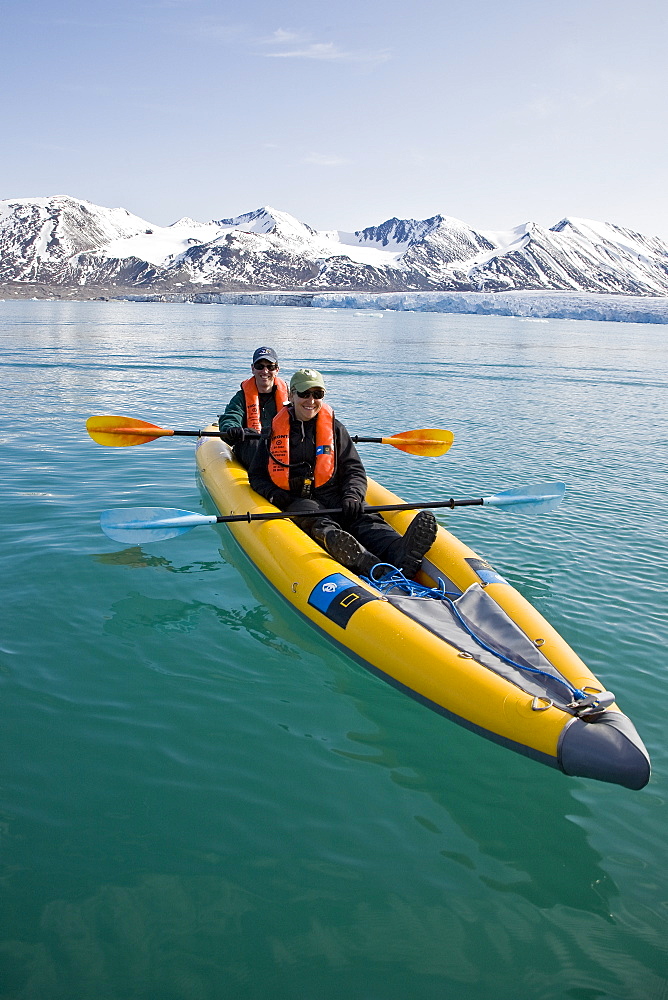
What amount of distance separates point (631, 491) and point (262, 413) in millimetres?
4904

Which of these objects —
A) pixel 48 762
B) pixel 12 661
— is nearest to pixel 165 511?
pixel 12 661

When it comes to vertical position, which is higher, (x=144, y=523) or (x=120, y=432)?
(x=120, y=432)

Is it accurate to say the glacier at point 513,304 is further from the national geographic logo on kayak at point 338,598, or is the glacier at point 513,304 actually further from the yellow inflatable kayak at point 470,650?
the national geographic logo on kayak at point 338,598

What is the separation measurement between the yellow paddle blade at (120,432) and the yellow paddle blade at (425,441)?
108 inches

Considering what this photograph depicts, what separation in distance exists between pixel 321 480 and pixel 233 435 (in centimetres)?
218

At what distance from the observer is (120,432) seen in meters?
8.65

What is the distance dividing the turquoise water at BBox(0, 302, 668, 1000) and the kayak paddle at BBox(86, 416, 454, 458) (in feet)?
3.36

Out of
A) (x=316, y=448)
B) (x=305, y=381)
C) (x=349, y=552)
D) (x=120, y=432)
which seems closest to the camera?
(x=349, y=552)

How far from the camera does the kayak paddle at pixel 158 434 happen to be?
8336 mm

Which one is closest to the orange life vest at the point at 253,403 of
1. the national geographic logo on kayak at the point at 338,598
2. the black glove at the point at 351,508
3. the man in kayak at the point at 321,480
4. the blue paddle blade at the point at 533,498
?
the man in kayak at the point at 321,480

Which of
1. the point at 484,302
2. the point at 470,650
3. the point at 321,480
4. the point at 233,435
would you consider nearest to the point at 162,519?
the point at 321,480

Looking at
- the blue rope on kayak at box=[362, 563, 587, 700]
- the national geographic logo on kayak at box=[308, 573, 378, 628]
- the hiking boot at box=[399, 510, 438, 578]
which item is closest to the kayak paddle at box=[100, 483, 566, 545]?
the hiking boot at box=[399, 510, 438, 578]

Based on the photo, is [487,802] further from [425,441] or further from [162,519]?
[425,441]

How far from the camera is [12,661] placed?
4770 millimetres
